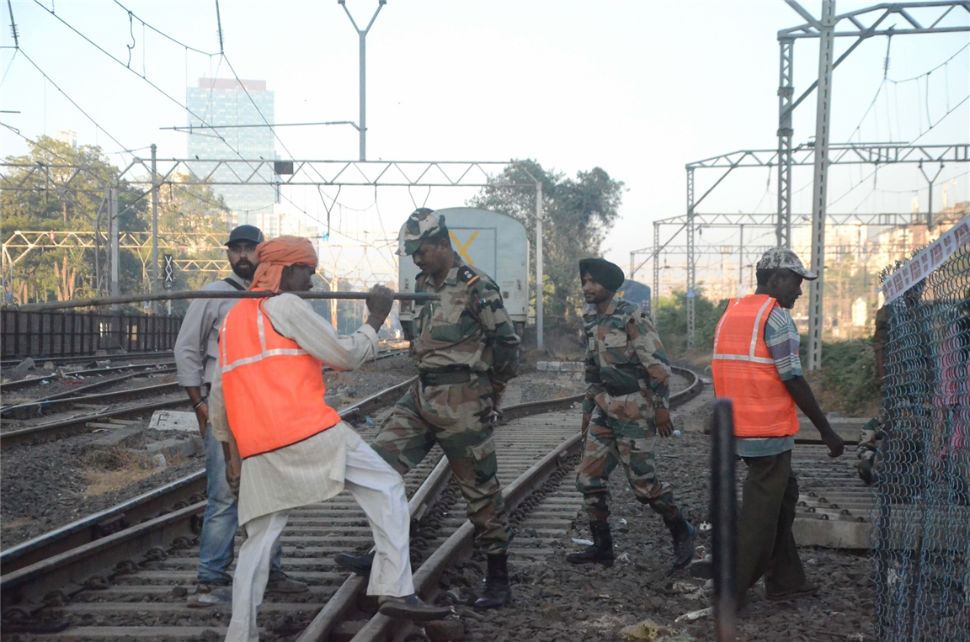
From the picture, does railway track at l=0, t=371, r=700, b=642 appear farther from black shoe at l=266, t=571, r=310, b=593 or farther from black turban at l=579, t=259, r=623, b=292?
black turban at l=579, t=259, r=623, b=292

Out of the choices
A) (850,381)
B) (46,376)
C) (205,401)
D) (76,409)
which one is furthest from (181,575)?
(46,376)

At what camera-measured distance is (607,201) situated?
57781 mm

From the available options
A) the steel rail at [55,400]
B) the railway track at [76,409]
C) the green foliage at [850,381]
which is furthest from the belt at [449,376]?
the green foliage at [850,381]

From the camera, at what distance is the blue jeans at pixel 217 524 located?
507 cm

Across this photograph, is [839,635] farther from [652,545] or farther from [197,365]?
[197,365]

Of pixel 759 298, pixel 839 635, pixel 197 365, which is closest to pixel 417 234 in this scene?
pixel 197 365

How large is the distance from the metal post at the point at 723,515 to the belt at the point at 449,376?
3281 mm

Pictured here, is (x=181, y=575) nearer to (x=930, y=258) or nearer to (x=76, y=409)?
(x=930, y=258)

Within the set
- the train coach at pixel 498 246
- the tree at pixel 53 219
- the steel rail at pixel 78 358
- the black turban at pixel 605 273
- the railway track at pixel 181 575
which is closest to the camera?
the railway track at pixel 181 575

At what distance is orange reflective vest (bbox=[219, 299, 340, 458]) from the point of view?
3883 millimetres

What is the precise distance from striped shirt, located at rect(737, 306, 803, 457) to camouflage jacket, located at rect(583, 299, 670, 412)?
0.90 metres

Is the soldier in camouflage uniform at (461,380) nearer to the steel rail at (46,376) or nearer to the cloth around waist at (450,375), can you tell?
the cloth around waist at (450,375)

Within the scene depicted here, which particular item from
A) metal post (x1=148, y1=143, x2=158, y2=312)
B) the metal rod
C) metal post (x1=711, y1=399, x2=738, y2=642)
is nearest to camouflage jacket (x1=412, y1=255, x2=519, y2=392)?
the metal rod

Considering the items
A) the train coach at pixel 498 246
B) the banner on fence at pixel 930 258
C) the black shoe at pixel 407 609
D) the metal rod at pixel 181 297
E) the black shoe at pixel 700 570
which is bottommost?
the black shoe at pixel 700 570
